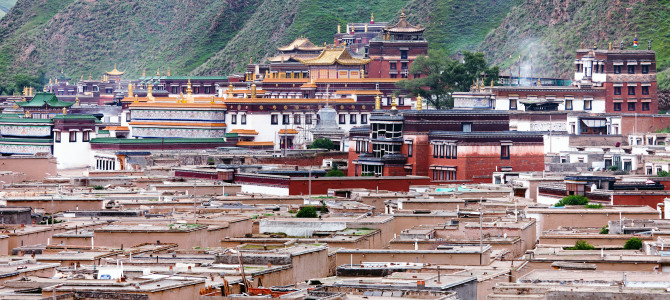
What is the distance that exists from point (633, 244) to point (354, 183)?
108ft

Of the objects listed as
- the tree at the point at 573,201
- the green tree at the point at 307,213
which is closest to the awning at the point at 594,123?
the tree at the point at 573,201

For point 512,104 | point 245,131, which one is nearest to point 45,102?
point 245,131

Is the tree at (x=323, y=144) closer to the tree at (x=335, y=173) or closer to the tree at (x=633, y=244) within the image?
the tree at (x=335, y=173)

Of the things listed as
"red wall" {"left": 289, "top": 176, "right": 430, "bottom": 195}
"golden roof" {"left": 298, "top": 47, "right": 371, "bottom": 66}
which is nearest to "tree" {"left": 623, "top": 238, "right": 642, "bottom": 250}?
"red wall" {"left": 289, "top": 176, "right": 430, "bottom": 195}

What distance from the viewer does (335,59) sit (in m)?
146

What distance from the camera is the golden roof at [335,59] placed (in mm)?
145462

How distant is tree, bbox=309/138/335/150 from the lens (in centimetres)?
11788

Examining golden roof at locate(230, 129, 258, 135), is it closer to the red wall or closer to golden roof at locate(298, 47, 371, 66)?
golden roof at locate(298, 47, 371, 66)

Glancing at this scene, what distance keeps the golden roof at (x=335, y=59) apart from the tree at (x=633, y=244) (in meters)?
93.9

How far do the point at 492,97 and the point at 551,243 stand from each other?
229 feet

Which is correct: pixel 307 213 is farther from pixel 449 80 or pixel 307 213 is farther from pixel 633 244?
pixel 449 80

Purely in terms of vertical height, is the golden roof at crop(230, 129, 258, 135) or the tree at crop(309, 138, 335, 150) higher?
the golden roof at crop(230, 129, 258, 135)

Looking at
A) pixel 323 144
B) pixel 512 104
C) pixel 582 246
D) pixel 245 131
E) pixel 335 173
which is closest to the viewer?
pixel 582 246

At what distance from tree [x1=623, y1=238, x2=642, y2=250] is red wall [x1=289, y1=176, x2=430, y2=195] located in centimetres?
3005
